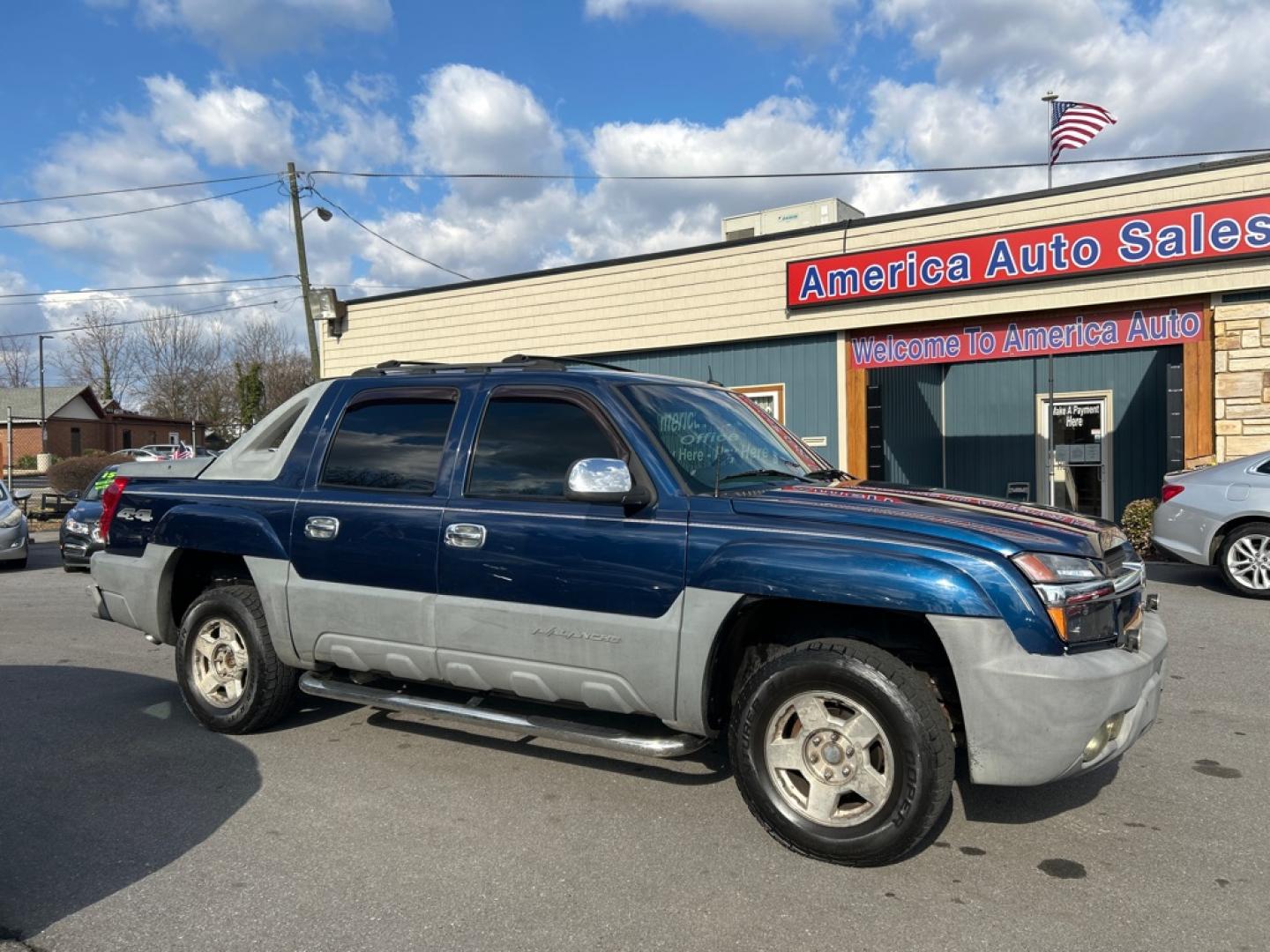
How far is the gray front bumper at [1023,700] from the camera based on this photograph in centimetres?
330

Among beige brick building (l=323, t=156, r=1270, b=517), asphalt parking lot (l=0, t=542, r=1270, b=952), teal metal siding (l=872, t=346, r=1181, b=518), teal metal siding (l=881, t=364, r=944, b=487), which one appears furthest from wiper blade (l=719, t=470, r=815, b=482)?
teal metal siding (l=881, t=364, r=944, b=487)

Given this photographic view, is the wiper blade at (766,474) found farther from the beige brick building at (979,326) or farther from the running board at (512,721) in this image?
the beige brick building at (979,326)

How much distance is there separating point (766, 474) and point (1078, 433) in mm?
13036

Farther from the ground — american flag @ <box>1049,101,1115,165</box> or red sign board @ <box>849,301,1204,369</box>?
american flag @ <box>1049,101,1115,165</box>

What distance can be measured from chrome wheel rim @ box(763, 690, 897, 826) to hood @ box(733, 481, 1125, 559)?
2.18 ft

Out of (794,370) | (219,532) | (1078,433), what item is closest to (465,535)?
(219,532)

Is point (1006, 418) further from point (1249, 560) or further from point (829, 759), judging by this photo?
point (829, 759)

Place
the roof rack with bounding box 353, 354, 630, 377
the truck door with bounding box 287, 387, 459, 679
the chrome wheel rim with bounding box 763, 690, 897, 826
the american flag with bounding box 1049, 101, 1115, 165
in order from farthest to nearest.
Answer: the american flag with bounding box 1049, 101, 1115, 165, the roof rack with bounding box 353, 354, 630, 377, the truck door with bounding box 287, 387, 459, 679, the chrome wheel rim with bounding box 763, 690, 897, 826

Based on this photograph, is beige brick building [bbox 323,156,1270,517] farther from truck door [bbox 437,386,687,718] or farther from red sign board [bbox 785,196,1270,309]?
truck door [bbox 437,386,687,718]

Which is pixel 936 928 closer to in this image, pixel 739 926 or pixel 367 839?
pixel 739 926

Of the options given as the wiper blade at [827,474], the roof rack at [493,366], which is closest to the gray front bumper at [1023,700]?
the wiper blade at [827,474]

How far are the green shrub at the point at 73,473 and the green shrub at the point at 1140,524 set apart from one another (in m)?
25.4

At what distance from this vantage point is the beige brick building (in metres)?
12.1

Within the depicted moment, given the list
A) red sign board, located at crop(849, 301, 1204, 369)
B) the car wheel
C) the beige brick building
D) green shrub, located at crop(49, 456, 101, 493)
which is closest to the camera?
the car wheel
